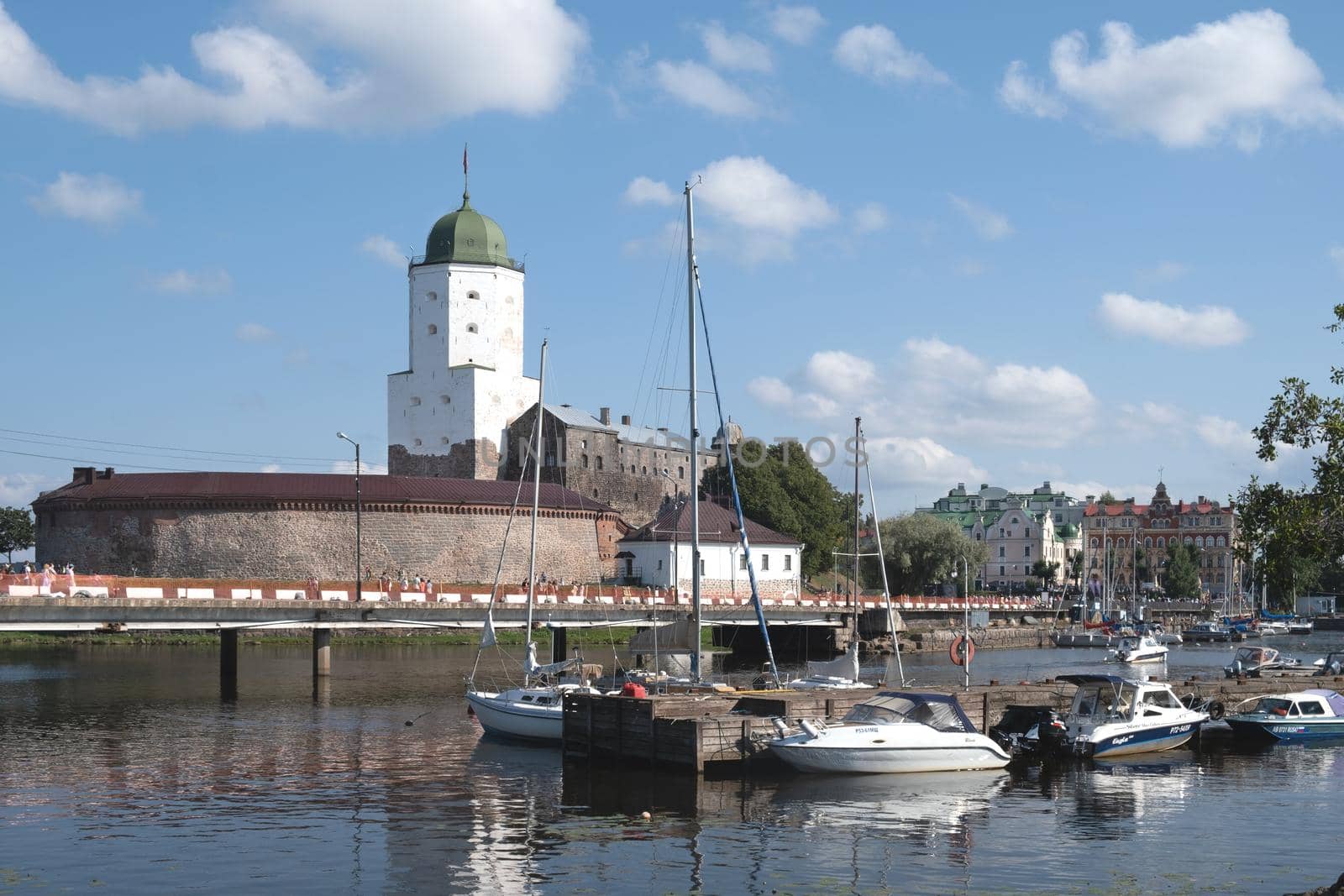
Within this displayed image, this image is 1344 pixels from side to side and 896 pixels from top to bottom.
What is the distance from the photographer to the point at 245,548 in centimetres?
7794

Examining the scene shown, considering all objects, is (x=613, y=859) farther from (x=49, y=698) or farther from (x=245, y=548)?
(x=245, y=548)

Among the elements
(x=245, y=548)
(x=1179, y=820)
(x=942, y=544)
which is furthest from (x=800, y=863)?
(x=942, y=544)

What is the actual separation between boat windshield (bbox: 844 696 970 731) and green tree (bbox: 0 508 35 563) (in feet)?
314

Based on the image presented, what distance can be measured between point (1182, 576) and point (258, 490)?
3847 inches

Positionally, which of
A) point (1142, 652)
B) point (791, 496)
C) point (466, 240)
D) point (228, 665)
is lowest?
point (1142, 652)

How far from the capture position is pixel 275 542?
7838 centimetres

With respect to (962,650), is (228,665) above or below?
below

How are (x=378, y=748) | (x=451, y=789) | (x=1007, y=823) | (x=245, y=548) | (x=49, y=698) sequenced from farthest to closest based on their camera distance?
(x=245, y=548)
(x=49, y=698)
(x=378, y=748)
(x=451, y=789)
(x=1007, y=823)

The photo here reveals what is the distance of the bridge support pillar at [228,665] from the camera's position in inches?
1948

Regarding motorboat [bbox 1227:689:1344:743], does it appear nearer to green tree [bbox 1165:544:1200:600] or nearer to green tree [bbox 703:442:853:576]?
green tree [bbox 703:442:853:576]

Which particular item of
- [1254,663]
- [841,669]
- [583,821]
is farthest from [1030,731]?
[1254,663]

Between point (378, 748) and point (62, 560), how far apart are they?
51570mm

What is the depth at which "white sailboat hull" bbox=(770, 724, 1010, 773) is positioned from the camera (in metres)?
28.7

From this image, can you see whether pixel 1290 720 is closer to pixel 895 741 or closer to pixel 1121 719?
pixel 1121 719
